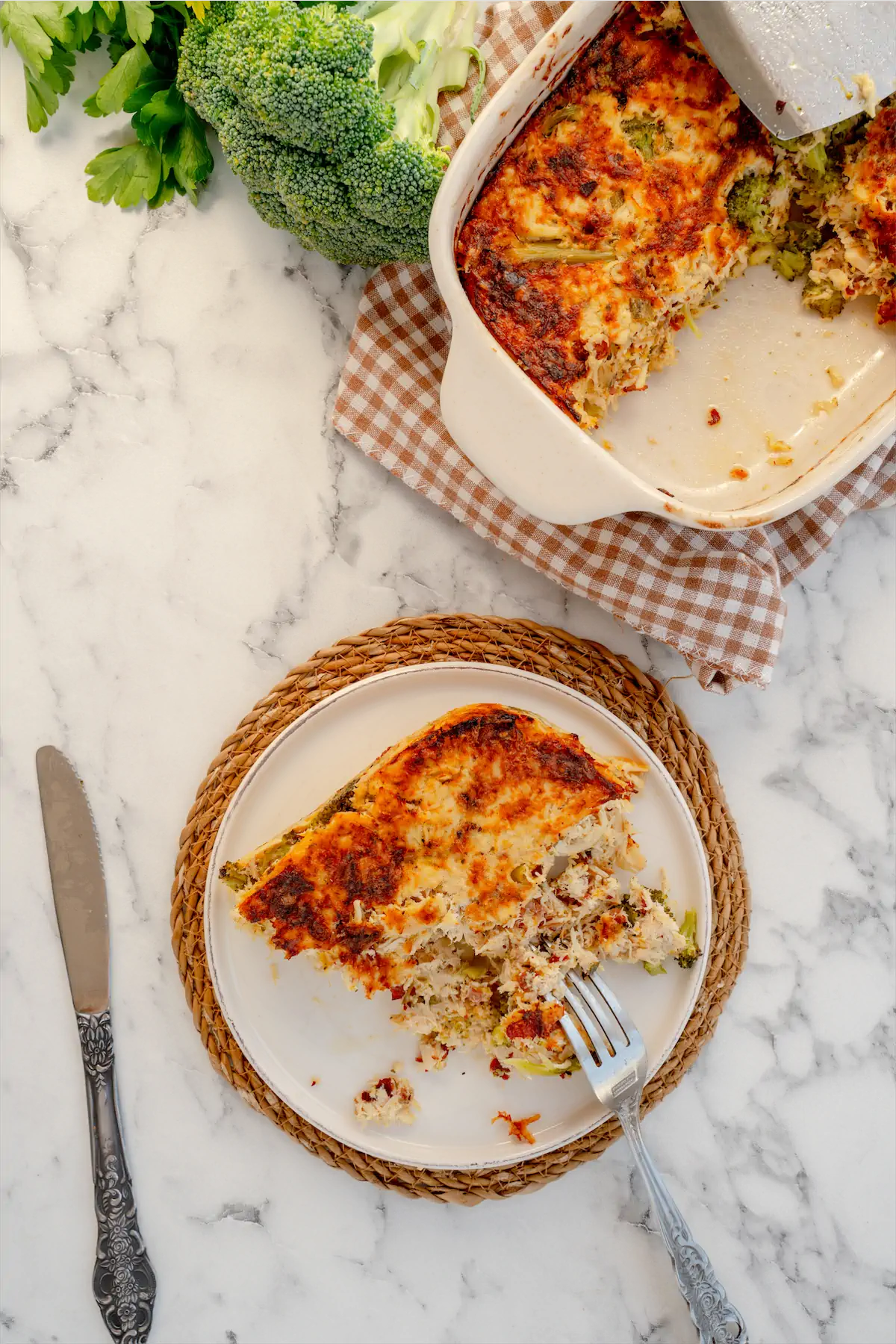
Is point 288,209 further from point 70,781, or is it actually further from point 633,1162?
point 633,1162

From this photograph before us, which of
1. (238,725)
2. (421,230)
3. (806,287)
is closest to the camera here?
(421,230)

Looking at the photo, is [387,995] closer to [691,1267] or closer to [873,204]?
[691,1267]

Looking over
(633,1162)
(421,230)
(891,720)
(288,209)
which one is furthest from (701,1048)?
(288,209)

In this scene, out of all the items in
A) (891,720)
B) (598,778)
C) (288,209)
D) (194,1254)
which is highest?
(288,209)

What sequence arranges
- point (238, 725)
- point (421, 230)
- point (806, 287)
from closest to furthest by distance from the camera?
1. point (421, 230)
2. point (806, 287)
3. point (238, 725)

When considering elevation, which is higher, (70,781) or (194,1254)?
(70,781)

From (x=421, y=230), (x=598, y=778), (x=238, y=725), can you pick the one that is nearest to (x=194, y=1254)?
(x=238, y=725)

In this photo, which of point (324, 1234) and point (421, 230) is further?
point (324, 1234)
